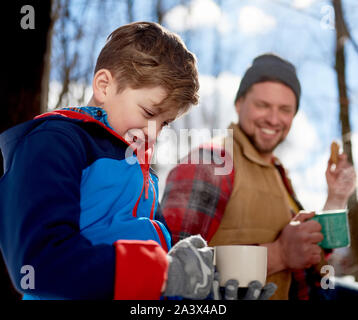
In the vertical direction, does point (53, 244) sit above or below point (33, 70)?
below

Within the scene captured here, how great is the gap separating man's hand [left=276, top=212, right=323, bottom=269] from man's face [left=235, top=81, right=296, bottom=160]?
1.64 feet

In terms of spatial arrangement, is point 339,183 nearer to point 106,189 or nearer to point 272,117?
point 272,117

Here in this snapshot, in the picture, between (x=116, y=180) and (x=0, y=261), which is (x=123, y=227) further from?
(x=0, y=261)

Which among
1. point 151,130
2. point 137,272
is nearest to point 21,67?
point 151,130

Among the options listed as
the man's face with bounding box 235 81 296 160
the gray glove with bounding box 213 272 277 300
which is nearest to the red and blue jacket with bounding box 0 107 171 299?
the gray glove with bounding box 213 272 277 300

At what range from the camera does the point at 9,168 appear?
0.73 meters

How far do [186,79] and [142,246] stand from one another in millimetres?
464

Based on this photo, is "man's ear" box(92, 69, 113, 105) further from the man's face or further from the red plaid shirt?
the man's face

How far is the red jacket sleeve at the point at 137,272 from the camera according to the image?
61 centimetres

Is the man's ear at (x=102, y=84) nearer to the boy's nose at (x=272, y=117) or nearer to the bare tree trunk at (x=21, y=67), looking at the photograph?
the bare tree trunk at (x=21, y=67)

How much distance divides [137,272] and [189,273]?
0.34ft

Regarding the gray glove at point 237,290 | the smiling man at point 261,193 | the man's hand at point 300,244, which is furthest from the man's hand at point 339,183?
the gray glove at point 237,290

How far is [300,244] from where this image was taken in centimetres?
153
